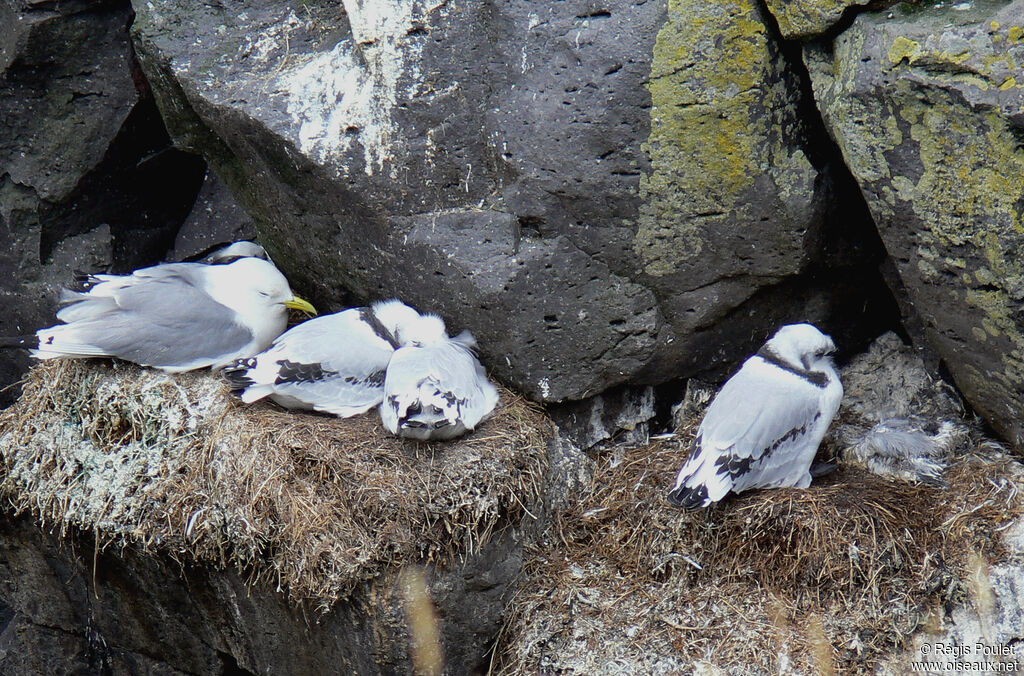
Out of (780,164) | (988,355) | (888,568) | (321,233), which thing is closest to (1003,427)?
(988,355)

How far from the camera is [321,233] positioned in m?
4.26

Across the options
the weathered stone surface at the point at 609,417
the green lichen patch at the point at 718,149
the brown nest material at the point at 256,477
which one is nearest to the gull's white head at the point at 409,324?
the brown nest material at the point at 256,477

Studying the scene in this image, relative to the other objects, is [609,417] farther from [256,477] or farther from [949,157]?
[949,157]

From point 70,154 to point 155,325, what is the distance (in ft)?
4.86

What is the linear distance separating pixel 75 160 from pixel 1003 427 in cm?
446

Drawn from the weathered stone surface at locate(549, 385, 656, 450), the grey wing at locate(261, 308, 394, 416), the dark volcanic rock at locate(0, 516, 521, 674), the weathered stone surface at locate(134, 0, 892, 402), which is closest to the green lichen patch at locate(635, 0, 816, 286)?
the weathered stone surface at locate(134, 0, 892, 402)

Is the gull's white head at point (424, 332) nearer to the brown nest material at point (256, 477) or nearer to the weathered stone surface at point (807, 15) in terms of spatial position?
the brown nest material at point (256, 477)

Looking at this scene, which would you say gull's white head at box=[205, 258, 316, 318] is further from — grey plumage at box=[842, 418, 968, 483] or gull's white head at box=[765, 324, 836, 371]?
grey plumage at box=[842, 418, 968, 483]

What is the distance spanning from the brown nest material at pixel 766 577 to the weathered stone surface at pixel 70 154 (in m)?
2.94

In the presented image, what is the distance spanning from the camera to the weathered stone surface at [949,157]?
3.12 meters

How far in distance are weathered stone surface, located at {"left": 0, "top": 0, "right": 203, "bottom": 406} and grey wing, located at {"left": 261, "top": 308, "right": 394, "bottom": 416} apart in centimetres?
174

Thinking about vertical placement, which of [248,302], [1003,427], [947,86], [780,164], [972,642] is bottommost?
[972,642]

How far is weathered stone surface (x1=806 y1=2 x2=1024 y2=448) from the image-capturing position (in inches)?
123

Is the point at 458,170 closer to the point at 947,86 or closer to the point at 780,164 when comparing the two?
the point at 780,164
